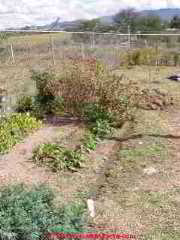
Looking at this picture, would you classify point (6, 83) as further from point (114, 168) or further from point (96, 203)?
point (96, 203)

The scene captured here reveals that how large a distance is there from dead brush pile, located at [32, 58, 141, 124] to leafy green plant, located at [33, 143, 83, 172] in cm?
161

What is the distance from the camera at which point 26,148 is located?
265 inches

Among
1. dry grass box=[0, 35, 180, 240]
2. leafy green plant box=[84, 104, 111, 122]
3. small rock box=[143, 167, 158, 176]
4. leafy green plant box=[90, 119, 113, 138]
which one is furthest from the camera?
leafy green plant box=[84, 104, 111, 122]

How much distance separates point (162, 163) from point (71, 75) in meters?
2.77

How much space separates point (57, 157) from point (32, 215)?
252cm

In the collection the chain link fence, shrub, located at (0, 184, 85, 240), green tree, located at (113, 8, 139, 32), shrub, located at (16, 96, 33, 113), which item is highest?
green tree, located at (113, 8, 139, 32)

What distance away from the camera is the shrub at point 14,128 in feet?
22.0

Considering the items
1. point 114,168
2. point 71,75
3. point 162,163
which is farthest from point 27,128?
point 162,163

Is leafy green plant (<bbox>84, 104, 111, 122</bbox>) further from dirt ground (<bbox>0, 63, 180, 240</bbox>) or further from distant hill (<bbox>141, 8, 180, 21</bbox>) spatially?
distant hill (<bbox>141, 8, 180, 21</bbox>)

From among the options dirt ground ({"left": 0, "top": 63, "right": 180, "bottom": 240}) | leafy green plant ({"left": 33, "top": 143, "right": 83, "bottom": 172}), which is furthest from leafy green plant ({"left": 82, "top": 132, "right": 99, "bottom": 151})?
leafy green plant ({"left": 33, "top": 143, "right": 83, "bottom": 172})

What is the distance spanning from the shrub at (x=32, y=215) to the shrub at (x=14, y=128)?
2650mm

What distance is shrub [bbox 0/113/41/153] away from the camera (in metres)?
6.69

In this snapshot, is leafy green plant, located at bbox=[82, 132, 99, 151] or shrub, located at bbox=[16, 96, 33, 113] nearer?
leafy green plant, located at bbox=[82, 132, 99, 151]

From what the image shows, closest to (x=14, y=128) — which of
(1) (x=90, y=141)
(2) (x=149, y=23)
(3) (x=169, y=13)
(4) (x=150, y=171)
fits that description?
(1) (x=90, y=141)
